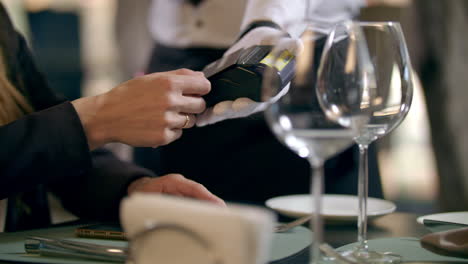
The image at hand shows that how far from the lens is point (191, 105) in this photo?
0.83 meters

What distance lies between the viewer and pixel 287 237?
722 mm

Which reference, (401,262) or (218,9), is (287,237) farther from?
(218,9)

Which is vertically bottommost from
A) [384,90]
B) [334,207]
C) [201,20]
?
[334,207]

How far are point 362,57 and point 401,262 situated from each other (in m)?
0.24

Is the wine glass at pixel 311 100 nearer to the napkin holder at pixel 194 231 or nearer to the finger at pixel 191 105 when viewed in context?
the napkin holder at pixel 194 231

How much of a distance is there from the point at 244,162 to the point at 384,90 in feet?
2.70

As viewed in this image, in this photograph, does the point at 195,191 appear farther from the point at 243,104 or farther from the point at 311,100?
the point at 311,100

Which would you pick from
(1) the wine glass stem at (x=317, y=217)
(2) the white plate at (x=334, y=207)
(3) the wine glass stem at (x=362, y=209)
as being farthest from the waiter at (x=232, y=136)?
(1) the wine glass stem at (x=317, y=217)

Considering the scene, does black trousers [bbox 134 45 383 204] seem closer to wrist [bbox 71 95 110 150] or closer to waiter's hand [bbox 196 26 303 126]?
waiter's hand [bbox 196 26 303 126]

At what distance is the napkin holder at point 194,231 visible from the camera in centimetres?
39

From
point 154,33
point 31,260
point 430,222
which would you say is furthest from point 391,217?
point 154,33

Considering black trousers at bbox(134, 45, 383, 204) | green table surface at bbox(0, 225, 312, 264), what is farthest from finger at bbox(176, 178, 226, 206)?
black trousers at bbox(134, 45, 383, 204)

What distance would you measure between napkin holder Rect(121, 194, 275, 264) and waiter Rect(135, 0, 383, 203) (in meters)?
0.69

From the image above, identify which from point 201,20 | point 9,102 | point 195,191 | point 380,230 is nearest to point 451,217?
point 380,230
